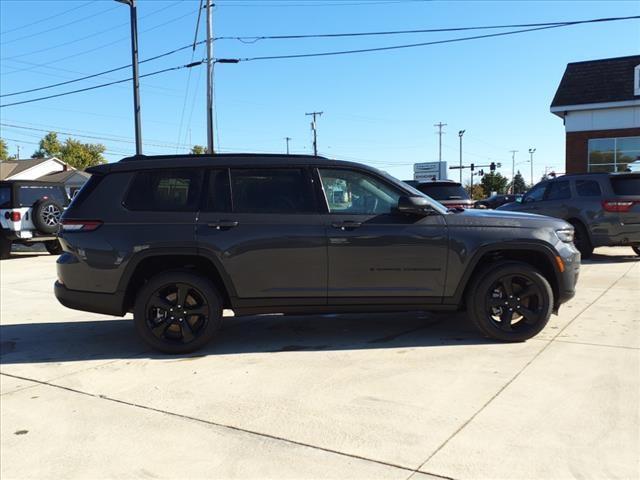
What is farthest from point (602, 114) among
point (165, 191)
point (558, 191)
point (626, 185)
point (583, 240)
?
point (165, 191)

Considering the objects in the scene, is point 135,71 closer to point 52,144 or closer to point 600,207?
point 600,207

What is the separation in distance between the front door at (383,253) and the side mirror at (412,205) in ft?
0.37

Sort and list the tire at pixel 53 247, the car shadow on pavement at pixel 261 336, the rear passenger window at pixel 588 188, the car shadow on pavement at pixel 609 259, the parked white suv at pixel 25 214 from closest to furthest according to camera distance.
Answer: the car shadow on pavement at pixel 261 336
the rear passenger window at pixel 588 188
the car shadow on pavement at pixel 609 259
the parked white suv at pixel 25 214
the tire at pixel 53 247

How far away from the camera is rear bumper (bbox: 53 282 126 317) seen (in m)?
5.16

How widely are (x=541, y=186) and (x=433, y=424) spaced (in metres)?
9.99

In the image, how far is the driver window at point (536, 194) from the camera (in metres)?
12.3

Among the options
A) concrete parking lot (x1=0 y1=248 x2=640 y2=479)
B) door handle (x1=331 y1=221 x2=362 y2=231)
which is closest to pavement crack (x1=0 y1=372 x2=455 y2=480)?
concrete parking lot (x1=0 y1=248 x2=640 y2=479)

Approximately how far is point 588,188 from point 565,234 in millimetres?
6649

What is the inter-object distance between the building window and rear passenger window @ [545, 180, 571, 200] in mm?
15203

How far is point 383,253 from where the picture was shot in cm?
518

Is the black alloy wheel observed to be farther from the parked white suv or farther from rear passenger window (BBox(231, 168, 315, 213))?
the parked white suv

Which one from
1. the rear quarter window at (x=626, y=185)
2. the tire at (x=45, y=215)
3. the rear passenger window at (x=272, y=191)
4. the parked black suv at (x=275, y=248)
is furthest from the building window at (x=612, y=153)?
the rear passenger window at (x=272, y=191)

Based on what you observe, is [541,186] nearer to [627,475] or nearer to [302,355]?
[302,355]

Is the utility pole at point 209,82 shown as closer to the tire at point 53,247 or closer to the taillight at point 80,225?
the tire at point 53,247
